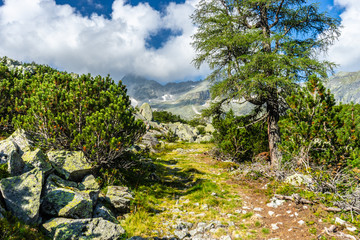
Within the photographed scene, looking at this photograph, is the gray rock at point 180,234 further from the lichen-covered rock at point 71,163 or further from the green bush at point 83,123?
the lichen-covered rock at point 71,163

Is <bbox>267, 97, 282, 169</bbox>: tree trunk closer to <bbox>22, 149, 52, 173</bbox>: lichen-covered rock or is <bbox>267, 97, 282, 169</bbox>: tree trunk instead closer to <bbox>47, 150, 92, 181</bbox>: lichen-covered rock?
<bbox>47, 150, 92, 181</bbox>: lichen-covered rock

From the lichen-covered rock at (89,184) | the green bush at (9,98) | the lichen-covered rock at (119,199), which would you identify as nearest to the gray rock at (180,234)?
the lichen-covered rock at (119,199)

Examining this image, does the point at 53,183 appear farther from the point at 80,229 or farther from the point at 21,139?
the point at 21,139

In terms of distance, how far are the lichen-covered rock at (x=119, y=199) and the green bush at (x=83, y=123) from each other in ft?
4.70

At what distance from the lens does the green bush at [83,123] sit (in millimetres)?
7859

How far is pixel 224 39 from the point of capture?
11.4m

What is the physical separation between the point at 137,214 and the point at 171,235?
4.91ft

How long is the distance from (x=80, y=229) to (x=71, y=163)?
380cm

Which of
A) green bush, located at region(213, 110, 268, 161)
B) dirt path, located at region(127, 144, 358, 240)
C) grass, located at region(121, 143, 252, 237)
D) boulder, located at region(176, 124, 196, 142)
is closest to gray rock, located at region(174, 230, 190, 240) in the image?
dirt path, located at region(127, 144, 358, 240)

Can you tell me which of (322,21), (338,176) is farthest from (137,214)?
(322,21)

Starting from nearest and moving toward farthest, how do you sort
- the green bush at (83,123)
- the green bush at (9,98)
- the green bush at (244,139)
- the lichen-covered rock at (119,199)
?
the lichen-covered rock at (119,199)
the green bush at (83,123)
the green bush at (9,98)
the green bush at (244,139)

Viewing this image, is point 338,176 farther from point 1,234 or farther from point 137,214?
point 1,234

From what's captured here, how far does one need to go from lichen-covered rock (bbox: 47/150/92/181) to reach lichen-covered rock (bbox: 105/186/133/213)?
1414mm

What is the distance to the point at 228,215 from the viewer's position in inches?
275
